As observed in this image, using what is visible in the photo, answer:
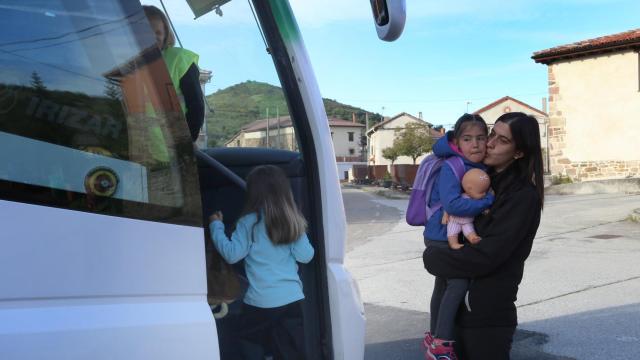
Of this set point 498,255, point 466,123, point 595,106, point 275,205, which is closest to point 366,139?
point 595,106

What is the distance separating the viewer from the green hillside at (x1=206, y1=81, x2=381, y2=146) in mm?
2357

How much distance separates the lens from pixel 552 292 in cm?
612

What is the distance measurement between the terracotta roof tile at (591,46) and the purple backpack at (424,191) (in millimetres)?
23154

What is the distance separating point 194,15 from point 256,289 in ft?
3.63

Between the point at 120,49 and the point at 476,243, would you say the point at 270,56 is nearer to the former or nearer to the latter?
the point at 120,49

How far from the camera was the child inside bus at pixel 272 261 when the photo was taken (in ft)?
7.64

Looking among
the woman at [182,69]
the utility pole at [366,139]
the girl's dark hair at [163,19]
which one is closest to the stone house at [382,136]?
the utility pole at [366,139]

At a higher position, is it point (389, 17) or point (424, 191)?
point (389, 17)

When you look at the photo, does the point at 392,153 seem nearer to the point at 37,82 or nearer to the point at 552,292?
the point at 552,292

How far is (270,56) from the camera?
2273 mm

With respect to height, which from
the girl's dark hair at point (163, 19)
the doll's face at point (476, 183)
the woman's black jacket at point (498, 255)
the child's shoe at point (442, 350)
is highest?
the girl's dark hair at point (163, 19)

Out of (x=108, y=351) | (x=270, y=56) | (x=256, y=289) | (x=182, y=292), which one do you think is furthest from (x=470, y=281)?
(x=108, y=351)

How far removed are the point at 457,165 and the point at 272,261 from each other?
46.5 inches

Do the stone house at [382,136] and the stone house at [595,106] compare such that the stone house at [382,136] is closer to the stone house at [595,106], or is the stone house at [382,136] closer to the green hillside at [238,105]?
the stone house at [595,106]
